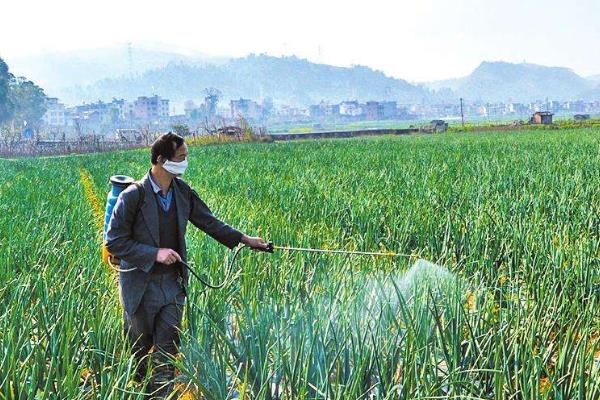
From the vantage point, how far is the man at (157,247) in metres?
3.29

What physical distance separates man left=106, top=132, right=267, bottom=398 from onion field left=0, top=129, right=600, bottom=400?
0.10 metres

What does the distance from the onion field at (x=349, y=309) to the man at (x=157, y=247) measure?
0.10 metres

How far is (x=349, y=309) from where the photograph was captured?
11.0 feet

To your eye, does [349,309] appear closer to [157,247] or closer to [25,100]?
[157,247]

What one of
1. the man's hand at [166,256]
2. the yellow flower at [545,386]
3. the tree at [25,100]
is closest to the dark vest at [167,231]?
the man's hand at [166,256]

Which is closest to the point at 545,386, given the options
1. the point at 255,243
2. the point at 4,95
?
the point at 255,243

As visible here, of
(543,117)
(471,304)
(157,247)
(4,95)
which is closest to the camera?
(157,247)

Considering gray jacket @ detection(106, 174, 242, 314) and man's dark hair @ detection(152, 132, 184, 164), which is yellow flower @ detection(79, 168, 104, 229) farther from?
man's dark hair @ detection(152, 132, 184, 164)

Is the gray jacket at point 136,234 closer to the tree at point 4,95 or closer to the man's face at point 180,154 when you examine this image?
the man's face at point 180,154

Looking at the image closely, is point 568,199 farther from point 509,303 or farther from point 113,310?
point 113,310

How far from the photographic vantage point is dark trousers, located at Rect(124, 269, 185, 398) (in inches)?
135

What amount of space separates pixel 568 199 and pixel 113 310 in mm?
5247

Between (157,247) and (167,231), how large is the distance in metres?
0.13

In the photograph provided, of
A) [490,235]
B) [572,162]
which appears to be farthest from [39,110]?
[490,235]
